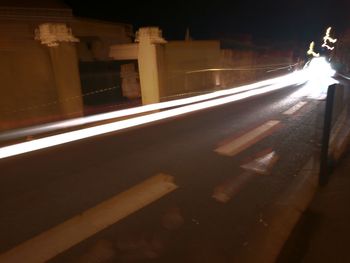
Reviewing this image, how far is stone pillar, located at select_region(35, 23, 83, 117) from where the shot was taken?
11141 millimetres

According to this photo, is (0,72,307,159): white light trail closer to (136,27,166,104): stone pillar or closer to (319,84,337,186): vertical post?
(136,27,166,104): stone pillar

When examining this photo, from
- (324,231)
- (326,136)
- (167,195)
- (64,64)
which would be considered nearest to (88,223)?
(167,195)

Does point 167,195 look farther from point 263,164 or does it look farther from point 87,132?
point 87,132

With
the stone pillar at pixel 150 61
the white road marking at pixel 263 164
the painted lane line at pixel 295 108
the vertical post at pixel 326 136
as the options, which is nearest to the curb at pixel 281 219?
the vertical post at pixel 326 136

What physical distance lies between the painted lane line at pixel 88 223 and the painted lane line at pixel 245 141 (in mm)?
2045

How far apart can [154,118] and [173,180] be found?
5137 millimetres

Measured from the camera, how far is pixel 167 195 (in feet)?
15.9

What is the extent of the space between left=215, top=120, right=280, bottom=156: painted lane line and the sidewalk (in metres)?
2.53

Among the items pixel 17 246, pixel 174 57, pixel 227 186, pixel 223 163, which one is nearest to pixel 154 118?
pixel 223 163

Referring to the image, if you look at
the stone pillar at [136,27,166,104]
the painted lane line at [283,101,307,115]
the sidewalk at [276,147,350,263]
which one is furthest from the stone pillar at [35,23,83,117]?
the sidewalk at [276,147,350,263]

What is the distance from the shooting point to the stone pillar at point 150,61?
1380 cm

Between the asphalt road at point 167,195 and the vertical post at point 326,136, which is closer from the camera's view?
the asphalt road at point 167,195

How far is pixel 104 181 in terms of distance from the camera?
217 inches

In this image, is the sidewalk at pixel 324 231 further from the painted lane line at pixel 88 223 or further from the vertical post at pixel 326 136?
the painted lane line at pixel 88 223
